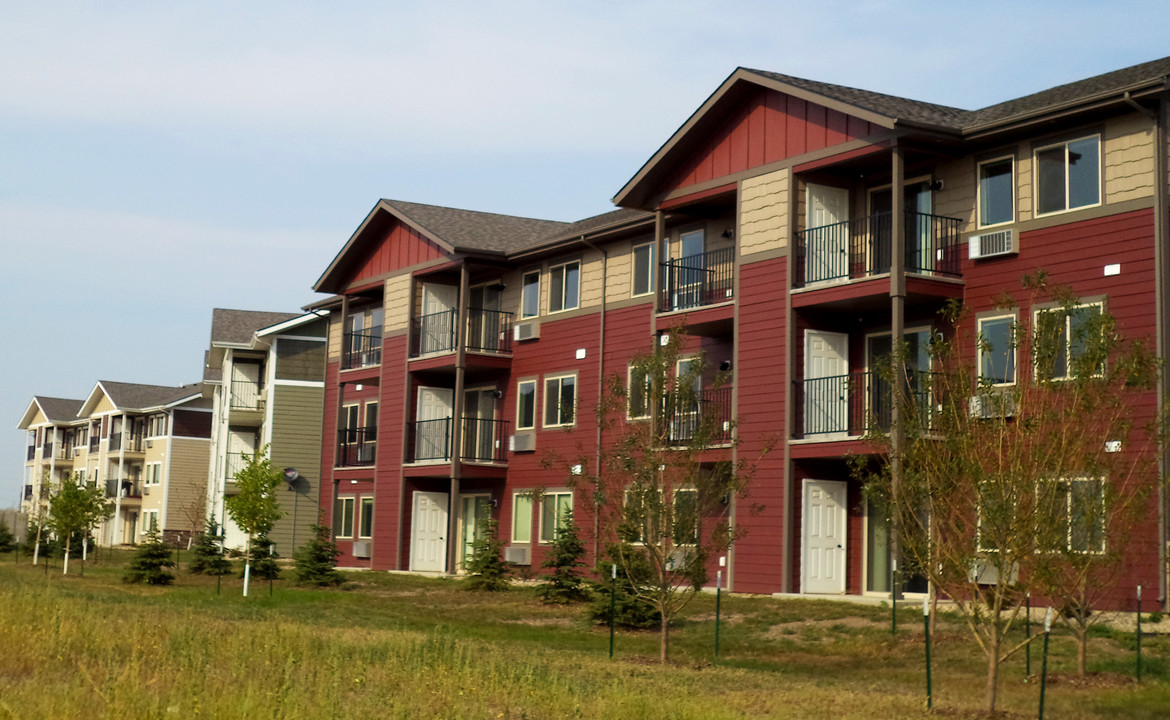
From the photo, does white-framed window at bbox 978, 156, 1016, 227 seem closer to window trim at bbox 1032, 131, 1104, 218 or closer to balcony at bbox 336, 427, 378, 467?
window trim at bbox 1032, 131, 1104, 218

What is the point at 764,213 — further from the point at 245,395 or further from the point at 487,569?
the point at 245,395

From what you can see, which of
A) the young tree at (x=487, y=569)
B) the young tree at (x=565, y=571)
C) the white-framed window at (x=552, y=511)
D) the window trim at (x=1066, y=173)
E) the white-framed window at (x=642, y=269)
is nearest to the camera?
the window trim at (x=1066, y=173)

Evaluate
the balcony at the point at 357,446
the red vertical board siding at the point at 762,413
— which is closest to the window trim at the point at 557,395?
the red vertical board siding at the point at 762,413

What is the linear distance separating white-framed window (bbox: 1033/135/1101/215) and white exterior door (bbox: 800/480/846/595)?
678cm

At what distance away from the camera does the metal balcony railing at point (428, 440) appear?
36906 mm

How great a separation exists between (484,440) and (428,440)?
83.1 inches

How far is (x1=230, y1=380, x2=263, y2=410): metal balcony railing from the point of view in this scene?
53.7 m

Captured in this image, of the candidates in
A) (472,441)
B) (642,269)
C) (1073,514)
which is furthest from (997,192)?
(472,441)

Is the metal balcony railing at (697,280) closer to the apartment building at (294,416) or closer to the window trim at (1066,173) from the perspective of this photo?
the window trim at (1066,173)

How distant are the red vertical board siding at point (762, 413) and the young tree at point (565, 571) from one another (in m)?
3.43

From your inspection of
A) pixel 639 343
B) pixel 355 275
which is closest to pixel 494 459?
pixel 639 343

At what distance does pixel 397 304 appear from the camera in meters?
39.5

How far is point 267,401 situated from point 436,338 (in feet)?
42.7

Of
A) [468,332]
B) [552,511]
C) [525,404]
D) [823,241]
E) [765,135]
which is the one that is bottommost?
[552,511]
